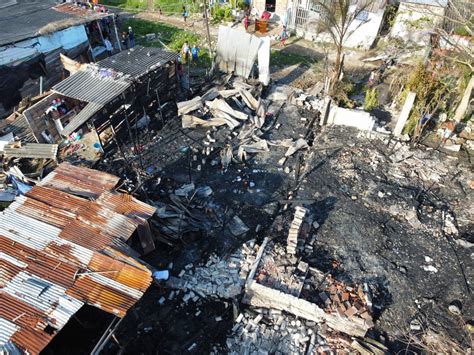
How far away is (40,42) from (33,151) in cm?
668

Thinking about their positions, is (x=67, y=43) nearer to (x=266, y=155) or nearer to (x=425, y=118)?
(x=266, y=155)

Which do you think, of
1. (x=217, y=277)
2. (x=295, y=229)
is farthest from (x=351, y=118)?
(x=217, y=277)

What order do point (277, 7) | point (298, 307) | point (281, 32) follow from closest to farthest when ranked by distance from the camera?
point (298, 307), point (281, 32), point (277, 7)

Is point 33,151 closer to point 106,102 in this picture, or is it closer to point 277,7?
point 106,102

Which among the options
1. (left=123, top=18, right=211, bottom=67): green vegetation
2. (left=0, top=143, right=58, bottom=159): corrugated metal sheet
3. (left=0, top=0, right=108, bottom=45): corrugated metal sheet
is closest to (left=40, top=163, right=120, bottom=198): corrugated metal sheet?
(left=0, top=143, right=58, bottom=159): corrugated metal sheet

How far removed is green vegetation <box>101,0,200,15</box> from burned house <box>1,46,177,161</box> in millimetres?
13023

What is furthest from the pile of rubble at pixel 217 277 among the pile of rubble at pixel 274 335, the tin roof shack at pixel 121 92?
the tin roof shack at pixel 121 92

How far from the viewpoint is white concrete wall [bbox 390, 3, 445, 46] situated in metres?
20.4

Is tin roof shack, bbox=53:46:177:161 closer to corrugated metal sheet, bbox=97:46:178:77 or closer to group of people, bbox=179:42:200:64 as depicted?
corrugated metal sheet, bbox=97:46:178:77

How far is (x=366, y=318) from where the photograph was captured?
8570mm

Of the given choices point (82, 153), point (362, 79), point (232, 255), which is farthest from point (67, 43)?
point (362, 79)

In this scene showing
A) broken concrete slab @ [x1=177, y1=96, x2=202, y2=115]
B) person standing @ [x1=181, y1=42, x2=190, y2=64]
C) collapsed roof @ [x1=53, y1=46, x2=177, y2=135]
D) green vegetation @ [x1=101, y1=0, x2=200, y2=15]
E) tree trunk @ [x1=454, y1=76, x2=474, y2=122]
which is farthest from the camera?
green vegetation @ [x1=101, y1=0, x2=200, y2=15]

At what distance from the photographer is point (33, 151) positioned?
13.9 metres

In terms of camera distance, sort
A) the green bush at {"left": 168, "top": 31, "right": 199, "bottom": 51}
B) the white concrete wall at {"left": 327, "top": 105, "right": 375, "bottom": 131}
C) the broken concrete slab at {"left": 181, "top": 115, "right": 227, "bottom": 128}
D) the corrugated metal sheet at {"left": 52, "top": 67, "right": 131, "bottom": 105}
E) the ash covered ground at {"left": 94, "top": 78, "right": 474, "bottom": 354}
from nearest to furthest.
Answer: the ash covered ground at {"left": 94, "top": 78, "right": 474, "bottom": 354}
the corrugated metal sheet at {"left": 52, "top": 67, "right": 131, "bottom": 105}
the white concrete wall at {"left": 327, "top": 105, "right": 375, "bottom": 131}
the broken concrete slab at {"left": 181, "top": 115, "right": 227, "bottom": 128}
the green bush at {"left": 168, "top": 31, "right": 199, "bottom": 51}
